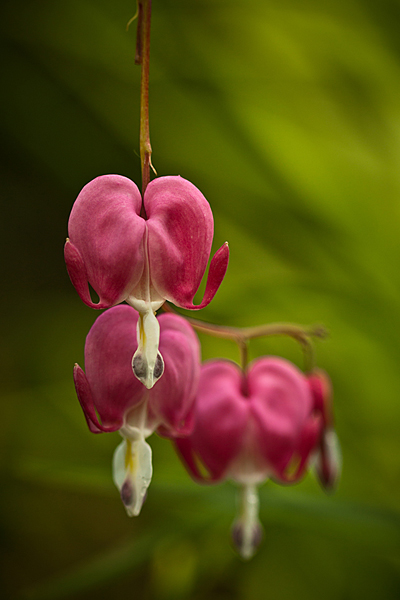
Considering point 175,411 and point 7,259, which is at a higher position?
point 175,411

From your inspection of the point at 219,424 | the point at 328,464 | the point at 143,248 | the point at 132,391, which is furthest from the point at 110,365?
the point at 328,464

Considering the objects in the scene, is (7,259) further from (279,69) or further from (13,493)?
(279,69)

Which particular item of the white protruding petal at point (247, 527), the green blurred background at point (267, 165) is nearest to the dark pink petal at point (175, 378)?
the white protruding petal at point (247, 527)

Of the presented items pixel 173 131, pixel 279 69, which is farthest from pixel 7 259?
pixel 279 69

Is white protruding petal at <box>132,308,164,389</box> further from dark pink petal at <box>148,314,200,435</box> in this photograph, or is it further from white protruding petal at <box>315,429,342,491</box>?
white protruding petal at <box>315,429,342,491</box>

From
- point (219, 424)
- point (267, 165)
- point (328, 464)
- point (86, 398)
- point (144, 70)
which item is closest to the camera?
point (144, 70)

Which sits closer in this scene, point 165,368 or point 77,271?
point 77,271

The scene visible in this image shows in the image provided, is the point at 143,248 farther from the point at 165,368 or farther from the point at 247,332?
the point at 247,332
